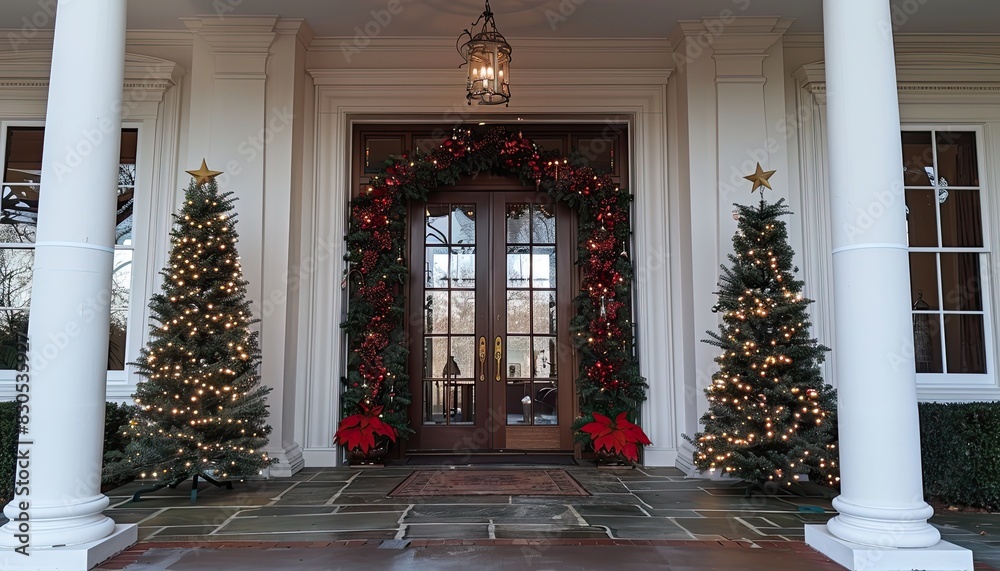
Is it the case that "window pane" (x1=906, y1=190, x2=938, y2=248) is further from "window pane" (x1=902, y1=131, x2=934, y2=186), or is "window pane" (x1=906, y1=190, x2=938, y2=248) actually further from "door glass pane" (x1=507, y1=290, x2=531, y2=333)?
"door glass pane" (x1=507, y1=290, x2=531, y2=333)

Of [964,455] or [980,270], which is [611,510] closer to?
[964,455]

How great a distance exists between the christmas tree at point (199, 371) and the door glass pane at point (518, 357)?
225 centimetres

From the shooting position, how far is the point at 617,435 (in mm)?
5402

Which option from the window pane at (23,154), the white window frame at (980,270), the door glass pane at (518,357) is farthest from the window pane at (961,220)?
the window pane at (23,154)

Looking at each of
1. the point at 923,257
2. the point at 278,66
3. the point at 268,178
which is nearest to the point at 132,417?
the point at 268,178

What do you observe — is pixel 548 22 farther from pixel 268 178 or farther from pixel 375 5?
pixel 268 178

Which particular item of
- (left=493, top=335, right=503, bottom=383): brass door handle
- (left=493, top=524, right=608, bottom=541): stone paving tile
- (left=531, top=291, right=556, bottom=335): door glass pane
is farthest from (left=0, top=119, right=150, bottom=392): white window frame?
(left=493, top=524, right=608, bottom=541): stone paving tile

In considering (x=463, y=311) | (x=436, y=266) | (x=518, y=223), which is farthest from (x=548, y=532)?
(x=518, y=223)

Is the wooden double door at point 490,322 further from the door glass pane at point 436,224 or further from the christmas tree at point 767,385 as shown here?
the christmas tree at point 767,385

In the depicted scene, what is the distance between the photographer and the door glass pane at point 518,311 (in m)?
6.06

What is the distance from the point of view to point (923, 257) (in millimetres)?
5688

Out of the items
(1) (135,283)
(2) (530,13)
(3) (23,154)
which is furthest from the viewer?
(3) (23,154)

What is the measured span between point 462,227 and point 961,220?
171 inches

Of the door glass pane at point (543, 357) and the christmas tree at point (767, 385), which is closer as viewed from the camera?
the christmas tree at point (767, 385)
